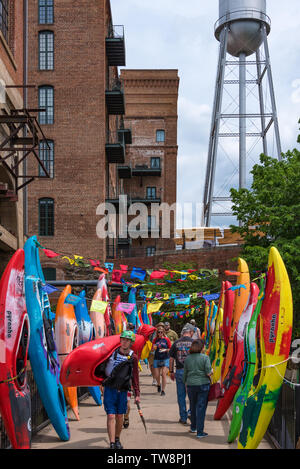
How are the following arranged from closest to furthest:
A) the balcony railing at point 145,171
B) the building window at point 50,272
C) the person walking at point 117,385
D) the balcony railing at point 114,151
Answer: the person walking at point 117,385 < the building window at point 50,272 < the balcony railing at point 114,151 < the balcony railing at point 145,171

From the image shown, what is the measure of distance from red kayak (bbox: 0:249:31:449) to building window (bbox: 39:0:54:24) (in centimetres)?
3240

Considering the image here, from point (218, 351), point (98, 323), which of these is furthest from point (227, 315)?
point (98, 323)

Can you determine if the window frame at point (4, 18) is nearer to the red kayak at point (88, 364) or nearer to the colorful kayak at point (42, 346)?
the colorful kayak at point (42, 346)

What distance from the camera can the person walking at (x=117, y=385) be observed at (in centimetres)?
849

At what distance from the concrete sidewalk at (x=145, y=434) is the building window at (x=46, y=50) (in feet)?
93.0

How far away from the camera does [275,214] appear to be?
25.4 metres

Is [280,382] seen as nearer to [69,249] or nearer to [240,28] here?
[69,249]

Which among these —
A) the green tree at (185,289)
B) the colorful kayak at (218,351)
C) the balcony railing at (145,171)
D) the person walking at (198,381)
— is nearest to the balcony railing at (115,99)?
the green tree at (185,289)

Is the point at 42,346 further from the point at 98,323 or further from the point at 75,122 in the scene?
the point at 75,122

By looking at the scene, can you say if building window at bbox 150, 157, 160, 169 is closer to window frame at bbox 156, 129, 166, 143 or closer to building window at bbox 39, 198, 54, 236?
window frame at bbox 156, 129, 166, 143

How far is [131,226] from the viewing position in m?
53.6

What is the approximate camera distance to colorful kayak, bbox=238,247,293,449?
8.28 meters

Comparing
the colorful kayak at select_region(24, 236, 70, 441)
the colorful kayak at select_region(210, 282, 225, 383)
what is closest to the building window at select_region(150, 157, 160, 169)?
the colorful kayak at select_region(210, 282, 225, 383)
